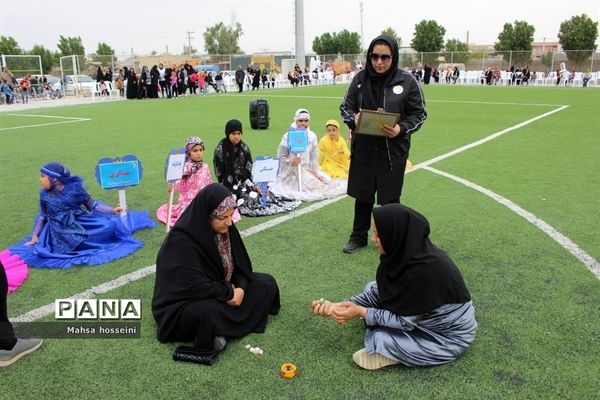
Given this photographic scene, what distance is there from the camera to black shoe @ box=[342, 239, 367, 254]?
4.97m

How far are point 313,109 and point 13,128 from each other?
398 inches

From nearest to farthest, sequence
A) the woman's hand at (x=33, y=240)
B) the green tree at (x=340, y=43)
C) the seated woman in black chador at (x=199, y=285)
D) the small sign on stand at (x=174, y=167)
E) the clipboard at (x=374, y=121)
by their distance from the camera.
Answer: the seated woman in black chador at (x=199, y=285)
the clipboard at (x=374, y=121)
the woman's hand at (x=33, y=240)
the small sign on stand at (x=174, y=167)
the green tree at (x=340, y=43)

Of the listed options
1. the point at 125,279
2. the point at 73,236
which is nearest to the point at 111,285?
the point at 125,279

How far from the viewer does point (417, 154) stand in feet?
32.7

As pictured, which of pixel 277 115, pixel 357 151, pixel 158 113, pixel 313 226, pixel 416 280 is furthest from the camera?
pixel 158 113

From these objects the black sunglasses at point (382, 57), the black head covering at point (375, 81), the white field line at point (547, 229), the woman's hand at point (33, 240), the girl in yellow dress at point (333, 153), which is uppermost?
the black sunglasses at point (382, 57)

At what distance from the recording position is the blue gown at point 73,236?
477cm

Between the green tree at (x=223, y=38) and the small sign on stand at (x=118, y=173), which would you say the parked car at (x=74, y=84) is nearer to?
the small sign on stand at (x=118, y=173)

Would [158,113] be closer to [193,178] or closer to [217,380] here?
[193,178]

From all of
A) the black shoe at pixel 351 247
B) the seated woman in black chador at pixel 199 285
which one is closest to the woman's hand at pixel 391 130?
the black shoe at pixel 351 247

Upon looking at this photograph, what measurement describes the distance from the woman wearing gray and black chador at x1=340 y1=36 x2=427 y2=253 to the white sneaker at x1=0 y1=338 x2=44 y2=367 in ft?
9.25

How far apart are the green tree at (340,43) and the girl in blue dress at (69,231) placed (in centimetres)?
7052

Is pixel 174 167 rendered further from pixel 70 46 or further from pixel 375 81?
pixel 70 46

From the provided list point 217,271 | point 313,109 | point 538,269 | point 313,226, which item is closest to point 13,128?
point 313,109
